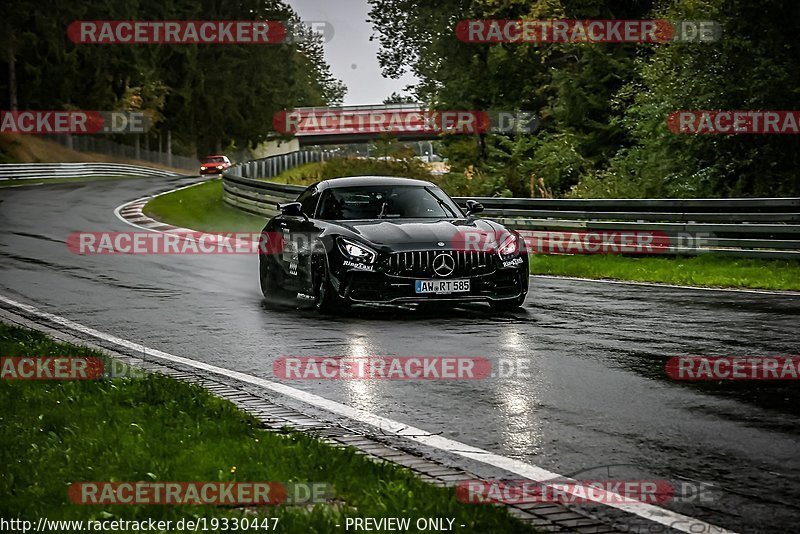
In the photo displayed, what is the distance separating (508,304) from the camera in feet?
44.9

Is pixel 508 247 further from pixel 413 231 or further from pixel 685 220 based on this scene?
pixel 685 220

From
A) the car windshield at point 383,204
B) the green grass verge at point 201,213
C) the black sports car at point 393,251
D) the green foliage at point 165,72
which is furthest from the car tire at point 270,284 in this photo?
the green foliage at point 165,72

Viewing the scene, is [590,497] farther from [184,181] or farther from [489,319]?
[184,181]

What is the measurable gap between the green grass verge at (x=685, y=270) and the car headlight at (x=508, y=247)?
398 cm

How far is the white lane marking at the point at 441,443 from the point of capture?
210 inches

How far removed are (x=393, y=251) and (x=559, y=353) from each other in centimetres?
304

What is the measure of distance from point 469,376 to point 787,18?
59.0 ft

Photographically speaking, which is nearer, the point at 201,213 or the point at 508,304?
the point at 508,304

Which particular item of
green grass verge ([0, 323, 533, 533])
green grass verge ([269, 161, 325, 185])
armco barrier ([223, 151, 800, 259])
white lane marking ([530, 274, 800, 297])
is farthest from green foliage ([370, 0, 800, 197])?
green grass verge ([0, 323, 533, 533])

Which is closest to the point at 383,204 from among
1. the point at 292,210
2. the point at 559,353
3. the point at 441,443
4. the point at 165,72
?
the point at 292,210

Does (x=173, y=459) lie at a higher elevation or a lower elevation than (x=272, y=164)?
lower

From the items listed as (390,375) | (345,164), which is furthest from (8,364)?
(345,164)

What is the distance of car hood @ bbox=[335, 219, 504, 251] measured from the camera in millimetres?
13047

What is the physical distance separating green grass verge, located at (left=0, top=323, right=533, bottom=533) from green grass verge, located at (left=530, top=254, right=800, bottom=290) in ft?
32.5
